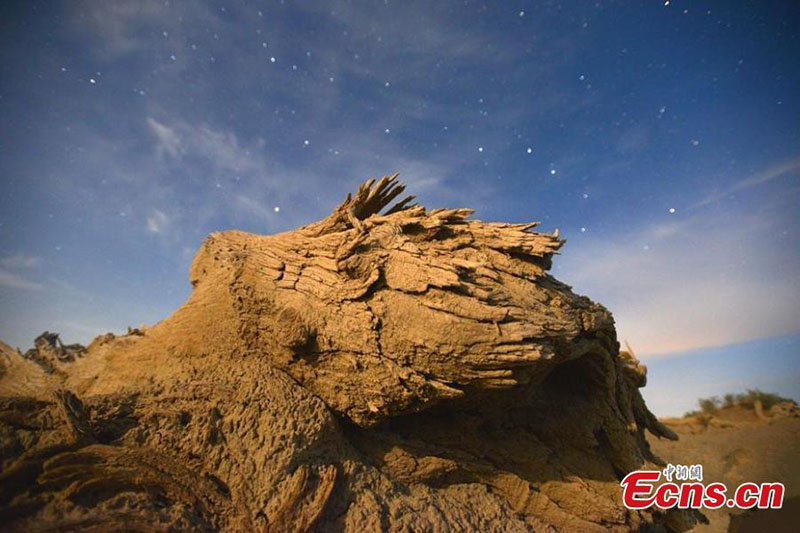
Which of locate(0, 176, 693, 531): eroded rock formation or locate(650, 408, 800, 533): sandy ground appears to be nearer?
locate(0, 176, 693, 531): eroded rock formation

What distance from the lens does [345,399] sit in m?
4.82

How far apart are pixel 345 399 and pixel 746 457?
21.3 m

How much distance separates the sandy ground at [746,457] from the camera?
13.9 metres

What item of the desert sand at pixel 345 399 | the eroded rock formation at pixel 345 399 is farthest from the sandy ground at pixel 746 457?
the desert sand at pixel 345 399

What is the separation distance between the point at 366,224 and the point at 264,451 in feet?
11.5

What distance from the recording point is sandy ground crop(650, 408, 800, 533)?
45.5ft

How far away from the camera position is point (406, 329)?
15.4ft

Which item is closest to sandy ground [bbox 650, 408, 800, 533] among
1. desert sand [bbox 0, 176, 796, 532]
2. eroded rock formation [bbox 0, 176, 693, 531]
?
eroded rock formation [bbox 0, 176, 693, 531]

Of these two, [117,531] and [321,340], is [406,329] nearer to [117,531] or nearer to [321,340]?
[321,340]

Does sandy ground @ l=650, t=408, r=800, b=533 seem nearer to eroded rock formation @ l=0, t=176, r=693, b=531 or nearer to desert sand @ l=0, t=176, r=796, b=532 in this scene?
eroded rock formation @ l=0, t=176, r=693, b=531

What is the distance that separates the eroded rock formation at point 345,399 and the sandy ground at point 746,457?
39.4ft

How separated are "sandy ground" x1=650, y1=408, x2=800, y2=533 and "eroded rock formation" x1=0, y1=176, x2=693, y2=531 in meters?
12.0

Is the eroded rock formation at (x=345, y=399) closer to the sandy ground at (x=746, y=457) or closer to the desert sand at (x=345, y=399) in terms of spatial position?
the desert sand at (x=345, y=399)

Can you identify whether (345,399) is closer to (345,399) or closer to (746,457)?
(345,399)
